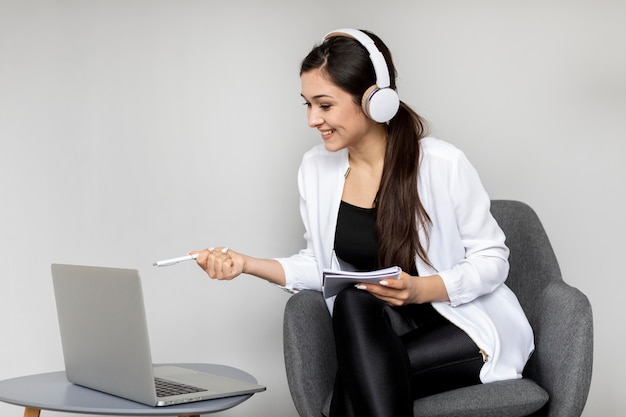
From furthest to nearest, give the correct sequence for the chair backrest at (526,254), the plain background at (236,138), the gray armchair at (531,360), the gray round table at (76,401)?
1. the plain background at (236,138)
2. the chair backrest at (526,254)
3. the gray armchair at (531,360)
4. the gray round table at (76,401)

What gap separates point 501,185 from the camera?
2865 millimetres

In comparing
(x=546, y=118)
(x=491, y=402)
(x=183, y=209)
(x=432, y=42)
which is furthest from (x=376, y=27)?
(x=491, y=402)

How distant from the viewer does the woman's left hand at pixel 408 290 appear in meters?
1.97

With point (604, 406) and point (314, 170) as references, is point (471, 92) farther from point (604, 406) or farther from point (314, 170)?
point (604, 406)

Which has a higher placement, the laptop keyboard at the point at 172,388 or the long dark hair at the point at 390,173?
the long dark hair at the point at 390,173

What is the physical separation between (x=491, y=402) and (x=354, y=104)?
30.9 inches

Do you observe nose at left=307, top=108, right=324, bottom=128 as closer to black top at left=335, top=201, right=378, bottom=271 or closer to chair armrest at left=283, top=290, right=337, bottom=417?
black top at left=335, top=201, right=378, bottom=271

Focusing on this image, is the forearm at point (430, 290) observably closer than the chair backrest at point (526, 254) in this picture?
Yes

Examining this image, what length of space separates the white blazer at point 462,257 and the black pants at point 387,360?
2.1 inches

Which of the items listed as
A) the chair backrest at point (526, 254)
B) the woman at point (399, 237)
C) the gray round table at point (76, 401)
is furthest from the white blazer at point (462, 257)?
the gray round table at point (76, 401)

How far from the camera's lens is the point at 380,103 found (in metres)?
2.08

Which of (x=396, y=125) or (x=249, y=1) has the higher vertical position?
(x=249, y=1)

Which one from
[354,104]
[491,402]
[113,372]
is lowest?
[491,402]

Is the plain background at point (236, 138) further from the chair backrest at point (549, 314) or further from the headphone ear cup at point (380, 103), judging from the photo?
the headphone ear cup at point (380, 103)
